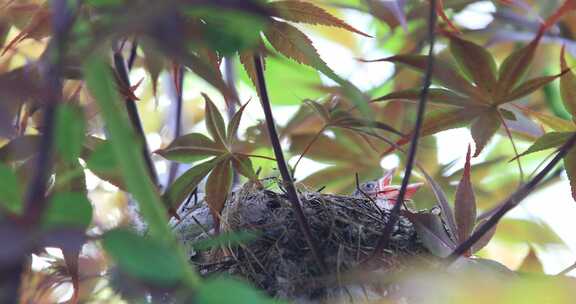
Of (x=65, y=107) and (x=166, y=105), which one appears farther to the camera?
(x=166, y=105)

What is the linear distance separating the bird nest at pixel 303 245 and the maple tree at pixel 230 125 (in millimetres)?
34

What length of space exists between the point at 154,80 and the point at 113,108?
942mm

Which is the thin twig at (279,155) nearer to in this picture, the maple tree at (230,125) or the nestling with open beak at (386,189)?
the maple tree at (230,125)

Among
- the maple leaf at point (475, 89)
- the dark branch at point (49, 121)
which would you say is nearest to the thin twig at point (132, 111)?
the maple leaf at point (475, 89)

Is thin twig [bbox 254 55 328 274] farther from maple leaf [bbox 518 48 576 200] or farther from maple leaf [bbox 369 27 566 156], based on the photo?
maple leaf [bbox 518 48 576 200]

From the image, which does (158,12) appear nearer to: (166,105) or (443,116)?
(443,116)

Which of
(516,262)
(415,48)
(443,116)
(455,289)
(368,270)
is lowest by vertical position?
(516,262)

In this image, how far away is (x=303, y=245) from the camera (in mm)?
1285

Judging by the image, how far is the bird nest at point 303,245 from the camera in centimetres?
122

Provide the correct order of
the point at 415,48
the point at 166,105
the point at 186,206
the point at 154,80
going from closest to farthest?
1. the point at 154,80
2. the point at 186,206
3. the point at 415,48
4. the point at 166,105

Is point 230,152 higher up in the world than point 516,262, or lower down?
higher up

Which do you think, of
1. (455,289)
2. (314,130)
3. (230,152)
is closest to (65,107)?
(455,289)

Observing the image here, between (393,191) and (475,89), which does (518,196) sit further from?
(393,191)

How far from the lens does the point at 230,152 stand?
126 cm
